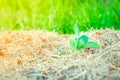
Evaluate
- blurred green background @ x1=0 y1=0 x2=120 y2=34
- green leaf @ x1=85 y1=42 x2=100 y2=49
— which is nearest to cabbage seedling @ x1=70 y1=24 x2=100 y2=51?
green leaf @ x1=85 y1=42 x2=100 y2=49

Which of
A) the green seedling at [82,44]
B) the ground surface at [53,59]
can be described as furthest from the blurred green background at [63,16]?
the green seedling at [82,44]

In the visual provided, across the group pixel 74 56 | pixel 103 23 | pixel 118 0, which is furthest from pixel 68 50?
pixel 118 0

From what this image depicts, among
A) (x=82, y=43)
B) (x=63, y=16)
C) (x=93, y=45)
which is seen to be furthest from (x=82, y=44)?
(x=63, y=16)

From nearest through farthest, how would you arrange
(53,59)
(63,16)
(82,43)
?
(53,59) < (82,43) < (63,16)

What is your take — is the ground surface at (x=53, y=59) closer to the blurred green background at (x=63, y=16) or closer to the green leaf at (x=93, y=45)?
the green leaf at (x=93, y=45)

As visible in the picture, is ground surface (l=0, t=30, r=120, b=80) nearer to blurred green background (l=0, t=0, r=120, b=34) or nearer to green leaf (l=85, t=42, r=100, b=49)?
green leaf (l=85, t=42, r=100, b=49)

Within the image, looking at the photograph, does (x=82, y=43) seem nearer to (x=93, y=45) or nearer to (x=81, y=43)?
(x=81, y=43)
